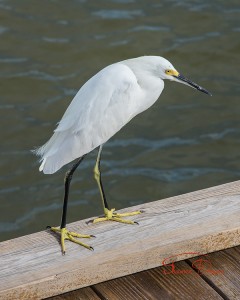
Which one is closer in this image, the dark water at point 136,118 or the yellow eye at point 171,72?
the yellow eye at point 171,72

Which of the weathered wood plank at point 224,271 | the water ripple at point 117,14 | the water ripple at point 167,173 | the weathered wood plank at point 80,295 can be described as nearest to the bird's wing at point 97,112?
the weathered wood plank at point 80,295

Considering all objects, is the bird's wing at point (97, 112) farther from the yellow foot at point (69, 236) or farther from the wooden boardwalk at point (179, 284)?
the wooden boardwalk at point (179, 284)

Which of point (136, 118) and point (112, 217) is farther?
point (136, 118)

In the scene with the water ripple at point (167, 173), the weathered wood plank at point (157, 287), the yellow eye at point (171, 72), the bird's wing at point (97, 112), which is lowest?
the water ripple at point (167, 173)

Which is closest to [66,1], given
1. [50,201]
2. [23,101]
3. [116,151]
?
[23,101]

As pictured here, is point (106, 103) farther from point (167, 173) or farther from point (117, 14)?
point (117, 14)

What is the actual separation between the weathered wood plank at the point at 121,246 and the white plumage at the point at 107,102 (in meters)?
0.31

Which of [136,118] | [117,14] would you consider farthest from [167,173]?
[117,14]

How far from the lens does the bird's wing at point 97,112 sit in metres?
2.95

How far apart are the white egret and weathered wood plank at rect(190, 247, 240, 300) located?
1.51 ft

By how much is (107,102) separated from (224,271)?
2.44 ft

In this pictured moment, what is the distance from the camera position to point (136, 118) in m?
5.95

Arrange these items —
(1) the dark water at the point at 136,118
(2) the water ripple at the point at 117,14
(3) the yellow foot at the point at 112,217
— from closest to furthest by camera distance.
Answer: (3) the yellow foot at the point at 112,217, (1) the dark water at the point at 136,118, (2) the water ripple at the point at 117,14

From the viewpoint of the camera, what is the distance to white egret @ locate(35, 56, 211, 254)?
2949 mm
